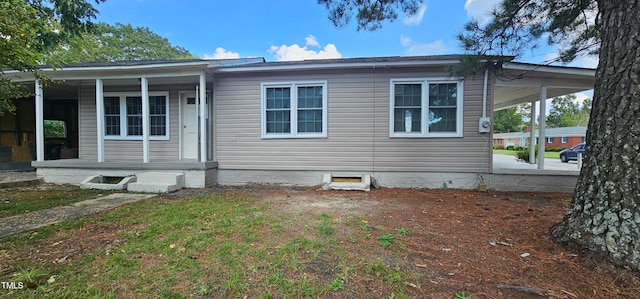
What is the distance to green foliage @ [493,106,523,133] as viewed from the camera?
45656 mm

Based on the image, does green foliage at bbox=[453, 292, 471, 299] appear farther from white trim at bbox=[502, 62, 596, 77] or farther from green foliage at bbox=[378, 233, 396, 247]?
white trim at bbox=[502, 62, 596, 77]

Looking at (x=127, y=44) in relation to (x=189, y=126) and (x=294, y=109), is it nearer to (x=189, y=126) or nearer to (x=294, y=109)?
(x=189, y=126)

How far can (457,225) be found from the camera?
3.63 m

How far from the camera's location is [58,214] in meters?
4.16

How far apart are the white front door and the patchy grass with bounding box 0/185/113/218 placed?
2.23 metres

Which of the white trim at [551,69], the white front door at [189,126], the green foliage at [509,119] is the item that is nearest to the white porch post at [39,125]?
the white front door at [189,126]

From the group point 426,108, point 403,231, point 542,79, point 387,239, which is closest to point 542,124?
point 542,79

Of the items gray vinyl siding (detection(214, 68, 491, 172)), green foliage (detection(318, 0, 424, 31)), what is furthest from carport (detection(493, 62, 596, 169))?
green foliage (detection(318, 0, 424, 31))

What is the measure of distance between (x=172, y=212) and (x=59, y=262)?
1.76 meters

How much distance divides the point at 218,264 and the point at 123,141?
24.4 feet

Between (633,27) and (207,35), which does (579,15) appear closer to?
(633,27)

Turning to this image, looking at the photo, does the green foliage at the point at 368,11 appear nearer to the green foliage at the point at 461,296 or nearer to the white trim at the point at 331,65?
the white trim at the point at 331,65

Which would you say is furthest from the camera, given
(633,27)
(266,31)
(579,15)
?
(266,31)

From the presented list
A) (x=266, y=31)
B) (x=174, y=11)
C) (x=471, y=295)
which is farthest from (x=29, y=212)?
(x=174, y=11)
